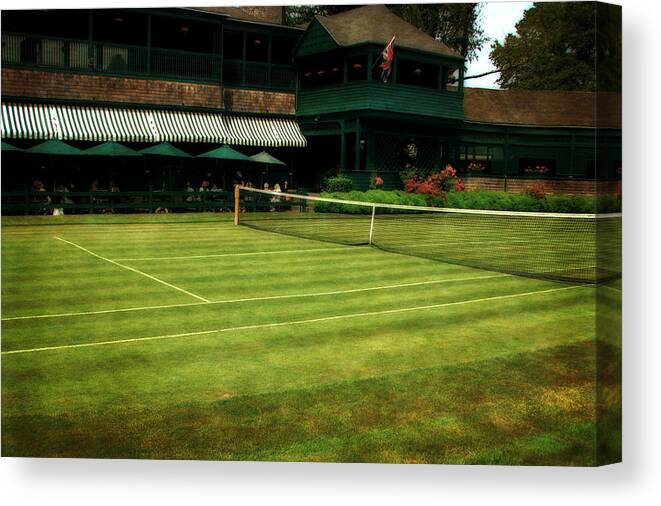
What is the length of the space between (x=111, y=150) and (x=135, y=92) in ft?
2.03

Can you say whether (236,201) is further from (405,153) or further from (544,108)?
(544,108)

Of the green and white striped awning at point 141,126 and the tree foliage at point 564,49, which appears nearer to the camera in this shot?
the tree foliage at point 564,49

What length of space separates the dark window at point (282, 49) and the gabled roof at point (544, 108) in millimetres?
1850

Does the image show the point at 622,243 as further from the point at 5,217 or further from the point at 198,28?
the point at 5,217

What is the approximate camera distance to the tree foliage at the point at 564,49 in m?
6.91

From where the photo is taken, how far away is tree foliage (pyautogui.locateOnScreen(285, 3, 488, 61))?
7.46 meters

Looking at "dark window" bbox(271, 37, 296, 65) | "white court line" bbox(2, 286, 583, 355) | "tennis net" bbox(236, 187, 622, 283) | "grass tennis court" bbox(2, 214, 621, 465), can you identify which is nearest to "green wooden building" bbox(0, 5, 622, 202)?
"dark window" bbox(271, 37, 296, 65)

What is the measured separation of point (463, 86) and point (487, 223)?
61.5 inches

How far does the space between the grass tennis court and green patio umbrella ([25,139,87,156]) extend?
66cm

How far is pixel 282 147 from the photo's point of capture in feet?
27.7

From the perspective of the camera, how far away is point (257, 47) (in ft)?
26.8

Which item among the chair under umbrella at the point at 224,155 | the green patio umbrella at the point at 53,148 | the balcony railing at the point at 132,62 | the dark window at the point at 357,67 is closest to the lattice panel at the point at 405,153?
the dark window at the point at 357,67

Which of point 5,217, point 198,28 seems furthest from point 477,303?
point 5,217

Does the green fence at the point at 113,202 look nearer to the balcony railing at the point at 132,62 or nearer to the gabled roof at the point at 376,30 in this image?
the balcony railing at the point at 132,62
